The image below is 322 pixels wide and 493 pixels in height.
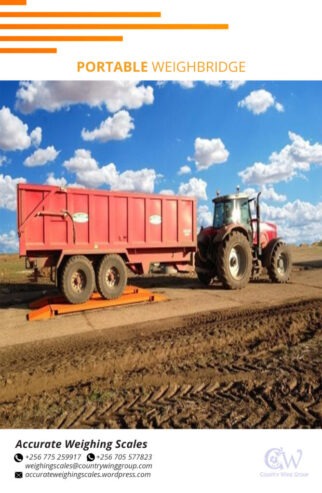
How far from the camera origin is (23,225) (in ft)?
24.8

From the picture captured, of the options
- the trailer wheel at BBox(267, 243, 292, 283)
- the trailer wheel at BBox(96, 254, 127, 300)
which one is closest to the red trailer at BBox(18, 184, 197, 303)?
the trailer wheel at BBox(96, 254, 127, 300)

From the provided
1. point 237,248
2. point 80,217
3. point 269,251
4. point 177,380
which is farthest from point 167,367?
point 269,251

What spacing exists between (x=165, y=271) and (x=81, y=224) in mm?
2924

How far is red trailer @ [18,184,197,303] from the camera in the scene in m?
7.79

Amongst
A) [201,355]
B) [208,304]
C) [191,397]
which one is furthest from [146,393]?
[208,304]

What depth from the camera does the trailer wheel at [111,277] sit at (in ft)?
27.5

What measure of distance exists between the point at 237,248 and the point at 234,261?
39cm

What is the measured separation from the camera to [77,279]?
8117mm

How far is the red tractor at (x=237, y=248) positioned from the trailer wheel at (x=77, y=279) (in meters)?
3.52
